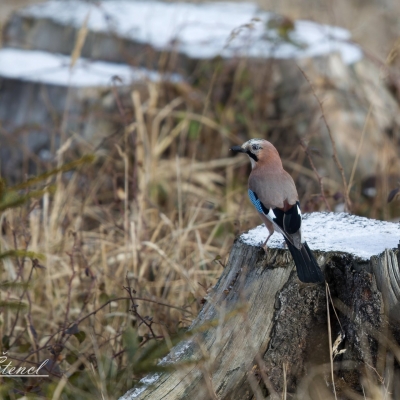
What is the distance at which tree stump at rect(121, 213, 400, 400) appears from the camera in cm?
261

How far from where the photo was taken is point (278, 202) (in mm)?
3051

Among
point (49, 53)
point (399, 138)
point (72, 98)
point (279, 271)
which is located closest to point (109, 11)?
point (49, 53)

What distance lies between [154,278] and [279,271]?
1501 mm

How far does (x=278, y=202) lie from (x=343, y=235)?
331 mm

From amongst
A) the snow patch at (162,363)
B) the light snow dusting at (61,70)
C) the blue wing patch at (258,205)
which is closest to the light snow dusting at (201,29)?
the light snow dusting at (61,70)

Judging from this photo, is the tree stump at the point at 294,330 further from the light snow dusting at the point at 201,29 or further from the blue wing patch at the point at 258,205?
the light snow dusting at the point at 201,29

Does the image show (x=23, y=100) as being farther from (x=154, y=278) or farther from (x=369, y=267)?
(x=369, y=267)

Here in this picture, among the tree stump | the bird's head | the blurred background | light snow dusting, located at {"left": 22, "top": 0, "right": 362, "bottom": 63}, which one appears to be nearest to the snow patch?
the tree stump

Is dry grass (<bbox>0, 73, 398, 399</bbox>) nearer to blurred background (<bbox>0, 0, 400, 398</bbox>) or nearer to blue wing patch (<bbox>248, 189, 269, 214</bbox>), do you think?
blurred background (<bbox>0, 0, 400, 398</bbox>)

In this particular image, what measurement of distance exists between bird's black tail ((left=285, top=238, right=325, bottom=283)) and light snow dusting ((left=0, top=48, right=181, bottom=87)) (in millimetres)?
3441

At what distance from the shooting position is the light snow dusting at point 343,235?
2775 mm

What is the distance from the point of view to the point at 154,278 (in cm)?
412

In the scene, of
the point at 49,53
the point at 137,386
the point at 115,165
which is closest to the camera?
the point at 137,386

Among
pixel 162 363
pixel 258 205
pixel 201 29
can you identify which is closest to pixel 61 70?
pixel 201 29
